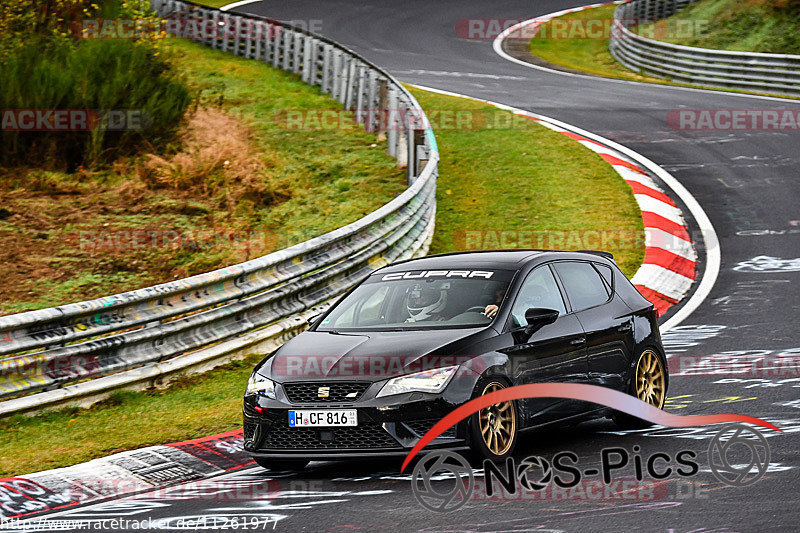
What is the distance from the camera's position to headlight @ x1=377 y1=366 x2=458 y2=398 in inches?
275

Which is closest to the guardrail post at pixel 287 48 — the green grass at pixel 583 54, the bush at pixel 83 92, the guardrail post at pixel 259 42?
the guardrail post at pixel 259 42

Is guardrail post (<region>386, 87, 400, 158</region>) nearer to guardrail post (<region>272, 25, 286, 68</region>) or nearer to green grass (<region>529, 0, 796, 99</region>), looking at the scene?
guardrail post (<region>272, 25, 286, 68</region>)

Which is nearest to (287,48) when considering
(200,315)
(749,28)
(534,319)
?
(749,28)

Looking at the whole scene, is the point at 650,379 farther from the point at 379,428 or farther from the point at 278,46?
the point at 278,46

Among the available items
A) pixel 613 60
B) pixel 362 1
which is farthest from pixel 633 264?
pixel 362 1

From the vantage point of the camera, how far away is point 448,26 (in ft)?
134

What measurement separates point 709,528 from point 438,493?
63.3 inches

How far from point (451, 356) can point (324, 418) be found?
918 millimetres

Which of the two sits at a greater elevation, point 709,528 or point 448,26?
point 448,26

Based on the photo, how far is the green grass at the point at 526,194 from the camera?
15914 millimetres

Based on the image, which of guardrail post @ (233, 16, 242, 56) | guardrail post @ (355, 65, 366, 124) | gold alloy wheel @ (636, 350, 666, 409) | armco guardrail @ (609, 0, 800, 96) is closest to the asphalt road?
gold alloy wheel @ (636, 350, 666, 409)

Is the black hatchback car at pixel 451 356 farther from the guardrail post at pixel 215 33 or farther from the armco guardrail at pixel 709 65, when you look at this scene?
the guardrail post at pixel 215 33

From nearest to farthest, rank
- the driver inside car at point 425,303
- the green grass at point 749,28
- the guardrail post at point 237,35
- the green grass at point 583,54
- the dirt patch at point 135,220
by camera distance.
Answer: the driver inside car at point 425,303 < the dirt patch at point 135,220 < the guardrail post at point 237,35 < the green grass at point 749,28 < the green grass at point 583,54

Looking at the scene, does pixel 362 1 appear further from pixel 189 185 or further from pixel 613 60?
pixel 189 185
